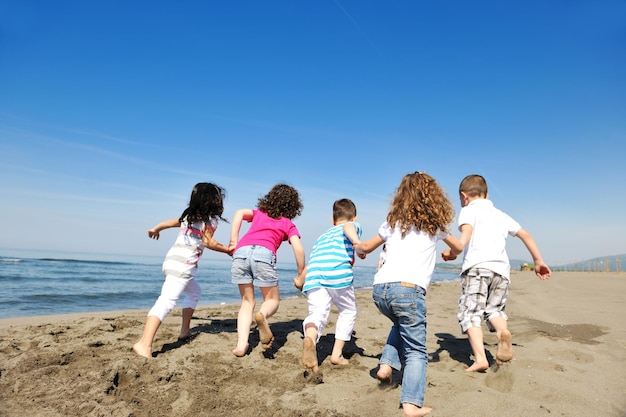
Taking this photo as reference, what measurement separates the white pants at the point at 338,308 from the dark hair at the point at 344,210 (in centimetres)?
73

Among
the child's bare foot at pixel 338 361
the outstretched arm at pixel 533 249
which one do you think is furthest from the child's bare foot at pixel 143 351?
the outstretched arm at pixel 533 249

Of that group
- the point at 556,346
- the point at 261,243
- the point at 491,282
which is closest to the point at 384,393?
the point at 491,282

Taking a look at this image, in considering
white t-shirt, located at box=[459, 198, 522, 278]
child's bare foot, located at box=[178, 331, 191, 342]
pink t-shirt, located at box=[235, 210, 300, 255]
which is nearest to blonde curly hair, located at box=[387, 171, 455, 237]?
white t-shirt, located at box=[459, 198, 522, 278]

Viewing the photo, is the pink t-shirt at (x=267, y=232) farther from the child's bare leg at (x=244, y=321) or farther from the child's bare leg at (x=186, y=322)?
the child's bare leg at (x=186, y=322)

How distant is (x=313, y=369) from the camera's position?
3.19 metres

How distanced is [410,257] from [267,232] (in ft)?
5.89

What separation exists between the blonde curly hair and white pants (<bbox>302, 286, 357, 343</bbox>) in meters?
1.03

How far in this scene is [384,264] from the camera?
296 centimetres

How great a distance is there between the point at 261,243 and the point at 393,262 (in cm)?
166

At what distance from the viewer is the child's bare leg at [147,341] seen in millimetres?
3463

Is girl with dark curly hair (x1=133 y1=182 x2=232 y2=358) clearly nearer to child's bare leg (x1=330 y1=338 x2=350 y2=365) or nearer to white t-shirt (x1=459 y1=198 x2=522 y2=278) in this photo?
child's bare leg (x1=330 y1=338 x2=350 y2=365)

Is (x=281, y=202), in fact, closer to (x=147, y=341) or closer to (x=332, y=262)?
(x=332, y=262)

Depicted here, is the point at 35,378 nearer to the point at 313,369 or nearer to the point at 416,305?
the point at 313,369

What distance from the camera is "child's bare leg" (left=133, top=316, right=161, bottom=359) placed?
11.4 feet
